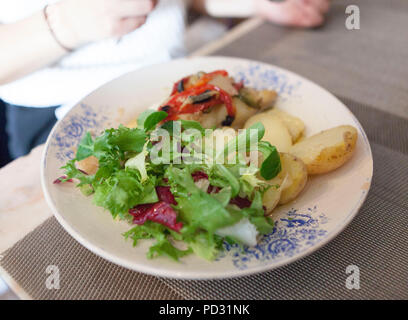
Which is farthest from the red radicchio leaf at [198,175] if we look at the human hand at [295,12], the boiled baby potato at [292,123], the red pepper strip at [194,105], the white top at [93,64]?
the human hand at [295,12]

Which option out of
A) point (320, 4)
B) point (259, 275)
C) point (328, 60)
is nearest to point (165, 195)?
point (259, 275)

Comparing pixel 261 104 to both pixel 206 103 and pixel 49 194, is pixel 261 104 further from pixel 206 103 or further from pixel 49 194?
pixel 49 194

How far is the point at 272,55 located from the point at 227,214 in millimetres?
1090

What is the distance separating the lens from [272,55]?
159cm

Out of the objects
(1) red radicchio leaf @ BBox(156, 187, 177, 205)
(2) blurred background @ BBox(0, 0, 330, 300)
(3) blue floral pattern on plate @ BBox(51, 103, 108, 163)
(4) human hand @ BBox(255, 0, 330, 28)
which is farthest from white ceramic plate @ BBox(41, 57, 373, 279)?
(4) human hand @ BBox(255, 0, 330, 28)

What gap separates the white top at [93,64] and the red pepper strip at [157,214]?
756 millimetres

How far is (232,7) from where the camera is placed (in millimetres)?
1775

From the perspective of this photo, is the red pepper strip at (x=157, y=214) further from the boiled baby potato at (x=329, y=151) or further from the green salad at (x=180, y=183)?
the boiled baby potato at (x=329, y=151)

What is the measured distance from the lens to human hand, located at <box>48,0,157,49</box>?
120 centimetres

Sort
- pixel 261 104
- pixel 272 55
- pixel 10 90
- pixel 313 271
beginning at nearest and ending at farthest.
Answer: pixel 313 271, pixel 261 104, pixel 10 90, pixel 272 55

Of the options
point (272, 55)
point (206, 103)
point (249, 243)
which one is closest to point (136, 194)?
point (249, 243)

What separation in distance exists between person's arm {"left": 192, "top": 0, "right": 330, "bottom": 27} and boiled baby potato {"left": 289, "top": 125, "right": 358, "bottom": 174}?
0.98 m

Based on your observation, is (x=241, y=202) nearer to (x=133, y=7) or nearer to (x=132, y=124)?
(x=132, y=124)

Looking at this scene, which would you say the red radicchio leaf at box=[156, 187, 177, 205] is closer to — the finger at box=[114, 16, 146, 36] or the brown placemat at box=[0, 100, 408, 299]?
the brown placemat at box=[0, 100, 408, 299]
